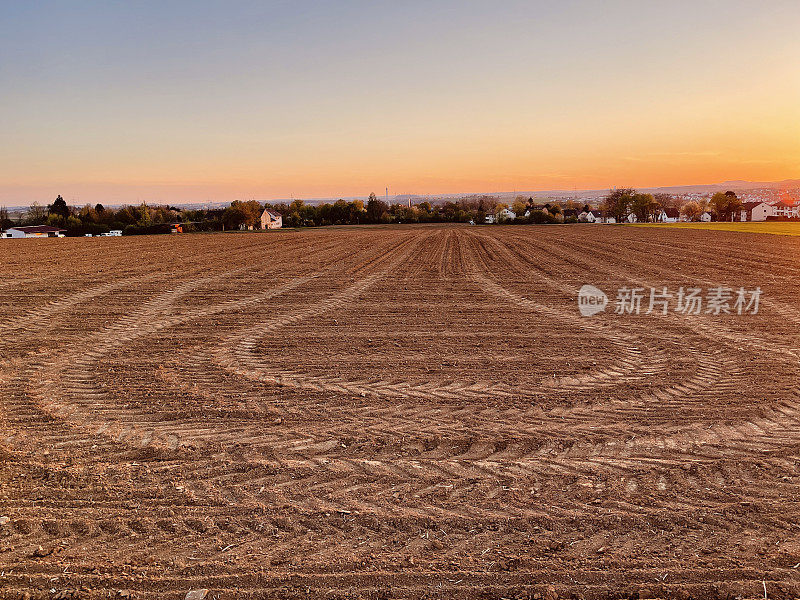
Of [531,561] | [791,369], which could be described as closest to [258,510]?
[531,561]

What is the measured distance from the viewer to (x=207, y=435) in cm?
662

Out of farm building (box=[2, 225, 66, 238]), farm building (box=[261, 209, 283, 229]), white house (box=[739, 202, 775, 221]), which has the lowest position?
farm building (box=[2, 225, 66, 238])

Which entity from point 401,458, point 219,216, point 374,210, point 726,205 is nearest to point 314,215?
point 374,210

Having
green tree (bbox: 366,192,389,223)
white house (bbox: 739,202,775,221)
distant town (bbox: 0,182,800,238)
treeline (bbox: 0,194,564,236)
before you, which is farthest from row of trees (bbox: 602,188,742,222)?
green tree (bbox: 366,192,389,223)

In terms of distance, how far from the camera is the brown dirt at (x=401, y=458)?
13.8 feet

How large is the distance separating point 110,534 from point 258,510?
1.22 meters

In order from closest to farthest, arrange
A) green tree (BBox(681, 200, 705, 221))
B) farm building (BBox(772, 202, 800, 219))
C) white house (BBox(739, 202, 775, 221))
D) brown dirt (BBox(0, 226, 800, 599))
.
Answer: brown dirt (BBox(0, 226, 800, 599)) < white house (BBox(739, 202, 775, 221)) < farm building (BBox(772, 202, 800, 219)) < green tree (BBox(681, 200, 705, 221))

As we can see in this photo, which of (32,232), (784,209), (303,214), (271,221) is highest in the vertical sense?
(784,209)

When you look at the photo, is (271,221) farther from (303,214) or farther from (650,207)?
(650,207)

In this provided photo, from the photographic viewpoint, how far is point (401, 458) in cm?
596

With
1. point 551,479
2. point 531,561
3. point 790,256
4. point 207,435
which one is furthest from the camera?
point 790,256

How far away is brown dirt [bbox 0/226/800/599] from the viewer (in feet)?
13.8

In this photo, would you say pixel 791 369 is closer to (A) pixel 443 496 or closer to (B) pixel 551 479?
(B) pixel 551 479

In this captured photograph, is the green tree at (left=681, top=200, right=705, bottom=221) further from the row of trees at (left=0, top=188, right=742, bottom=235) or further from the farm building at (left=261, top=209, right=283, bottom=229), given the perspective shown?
the farm building at (left=261, top=209, right=283, bottom=229)
